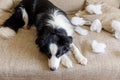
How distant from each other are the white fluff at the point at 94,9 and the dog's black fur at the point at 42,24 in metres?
0.26

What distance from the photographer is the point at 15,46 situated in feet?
5.33

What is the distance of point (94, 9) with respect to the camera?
1.92m

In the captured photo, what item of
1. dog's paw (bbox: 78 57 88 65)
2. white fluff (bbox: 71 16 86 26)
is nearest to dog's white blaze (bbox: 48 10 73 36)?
white fluff (bbox: 71 16 86 26)

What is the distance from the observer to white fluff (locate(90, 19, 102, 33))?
181cm

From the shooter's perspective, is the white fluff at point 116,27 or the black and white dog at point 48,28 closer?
the black and white dog at point 48,28

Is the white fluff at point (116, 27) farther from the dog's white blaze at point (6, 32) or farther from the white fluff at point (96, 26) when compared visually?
the dog's white blaze at point (6, 32)

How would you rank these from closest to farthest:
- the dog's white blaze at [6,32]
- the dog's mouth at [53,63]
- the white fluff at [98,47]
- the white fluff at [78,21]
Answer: the dog's mouth at [53,63], the white fluff at [98,47], the dog's white blaze at [6,32], the white fluff at [78,21]

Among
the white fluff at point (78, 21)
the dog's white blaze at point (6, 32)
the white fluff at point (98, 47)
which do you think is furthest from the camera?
the white fluff at point (78, 21)

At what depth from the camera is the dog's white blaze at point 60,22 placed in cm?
166

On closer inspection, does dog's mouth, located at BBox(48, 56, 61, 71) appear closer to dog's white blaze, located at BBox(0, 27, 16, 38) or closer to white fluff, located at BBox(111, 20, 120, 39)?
dog's white blaze, located at BBox(0, 27, 16, 38)

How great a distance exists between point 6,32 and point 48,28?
1.32 feet

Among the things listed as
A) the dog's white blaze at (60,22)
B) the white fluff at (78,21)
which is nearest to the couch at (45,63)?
the dog's white blaze at (60,22)

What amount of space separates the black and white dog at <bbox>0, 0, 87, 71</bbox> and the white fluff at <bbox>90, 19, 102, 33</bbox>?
200 mm

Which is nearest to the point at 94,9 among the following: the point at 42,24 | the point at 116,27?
the point at 116,27
